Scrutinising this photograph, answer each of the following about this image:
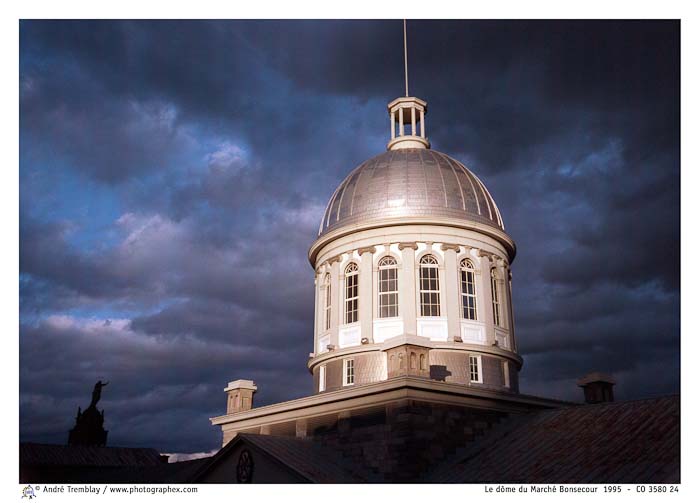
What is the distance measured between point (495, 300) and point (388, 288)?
15.7 ft

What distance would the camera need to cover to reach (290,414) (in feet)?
85.5

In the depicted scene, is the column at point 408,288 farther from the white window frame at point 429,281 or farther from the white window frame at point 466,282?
the white window frame at point 466,282

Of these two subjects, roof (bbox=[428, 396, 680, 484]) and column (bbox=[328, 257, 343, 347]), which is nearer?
roof (bbox=[428, 396, 680, 484])

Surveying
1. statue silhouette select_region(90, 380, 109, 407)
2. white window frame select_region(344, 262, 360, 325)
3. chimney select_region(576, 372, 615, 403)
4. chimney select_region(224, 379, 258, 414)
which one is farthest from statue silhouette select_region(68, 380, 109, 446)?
chimney select_region(576, 372, 615, 403)

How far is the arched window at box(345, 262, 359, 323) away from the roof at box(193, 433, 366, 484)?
19.2 feet

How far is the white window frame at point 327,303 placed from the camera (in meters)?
29.6

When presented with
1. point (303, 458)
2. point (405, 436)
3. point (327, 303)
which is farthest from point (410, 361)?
point (327, 303)

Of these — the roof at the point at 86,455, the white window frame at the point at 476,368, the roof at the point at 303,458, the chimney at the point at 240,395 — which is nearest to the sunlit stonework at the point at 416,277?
the white window frame at the point at 476,368

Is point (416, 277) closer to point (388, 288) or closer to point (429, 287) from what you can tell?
point (429, 287)

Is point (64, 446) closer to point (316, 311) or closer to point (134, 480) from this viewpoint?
point (134, 480)

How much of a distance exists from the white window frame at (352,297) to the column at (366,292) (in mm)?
285

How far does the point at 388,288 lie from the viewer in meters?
27.8

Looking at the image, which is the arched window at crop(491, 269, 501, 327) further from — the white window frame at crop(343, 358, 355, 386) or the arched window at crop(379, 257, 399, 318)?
the white window frame at crop(343, 358, 355, 386)

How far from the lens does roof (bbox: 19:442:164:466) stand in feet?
149
